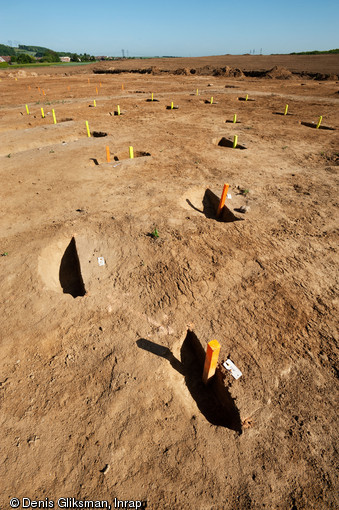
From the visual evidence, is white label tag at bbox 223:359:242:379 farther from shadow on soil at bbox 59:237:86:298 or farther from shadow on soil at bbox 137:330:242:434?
shadow on soil at bbox 59:237:86:298

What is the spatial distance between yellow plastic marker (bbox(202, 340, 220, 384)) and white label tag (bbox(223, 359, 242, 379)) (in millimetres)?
253

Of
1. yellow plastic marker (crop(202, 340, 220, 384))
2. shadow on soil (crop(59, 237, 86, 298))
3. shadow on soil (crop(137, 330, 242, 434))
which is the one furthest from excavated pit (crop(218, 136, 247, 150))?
yellow plastic marker (crop(202, 340, 220, 384))

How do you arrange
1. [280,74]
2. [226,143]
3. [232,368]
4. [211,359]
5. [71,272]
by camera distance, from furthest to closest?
[280,74]
[226,143]
[71,272]
[232,368]
[211,359]

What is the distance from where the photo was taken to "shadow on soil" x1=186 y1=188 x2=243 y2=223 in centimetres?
756

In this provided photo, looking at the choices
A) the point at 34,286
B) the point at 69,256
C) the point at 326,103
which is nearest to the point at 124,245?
the point at 69,256

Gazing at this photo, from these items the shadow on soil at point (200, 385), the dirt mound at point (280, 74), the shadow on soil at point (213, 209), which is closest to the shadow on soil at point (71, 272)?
the shadow on soil at point (200, 385)

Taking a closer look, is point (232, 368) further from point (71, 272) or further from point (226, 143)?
point (226, 143)

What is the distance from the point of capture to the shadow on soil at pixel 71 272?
5.96m

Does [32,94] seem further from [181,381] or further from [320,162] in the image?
[181,381]

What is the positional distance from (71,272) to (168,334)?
3305 millimetres

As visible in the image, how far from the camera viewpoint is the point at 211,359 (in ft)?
11.4

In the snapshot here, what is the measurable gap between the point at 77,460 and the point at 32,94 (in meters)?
31.7

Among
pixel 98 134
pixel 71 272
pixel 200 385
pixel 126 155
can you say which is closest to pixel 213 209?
pixel 71 272

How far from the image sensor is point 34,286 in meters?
5.25
